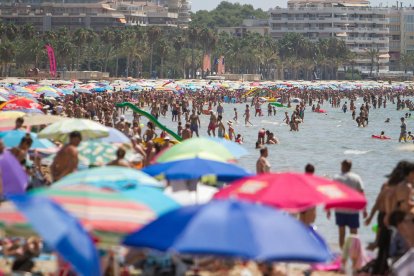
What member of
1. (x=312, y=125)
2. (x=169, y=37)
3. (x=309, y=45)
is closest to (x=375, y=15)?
(x=309, y=45)

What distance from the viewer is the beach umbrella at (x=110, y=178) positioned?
10.0m

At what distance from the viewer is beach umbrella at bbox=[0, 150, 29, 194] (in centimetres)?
1133

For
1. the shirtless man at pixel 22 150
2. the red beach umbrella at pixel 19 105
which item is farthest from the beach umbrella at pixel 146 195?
the red beach umbrella at pixel 19 105

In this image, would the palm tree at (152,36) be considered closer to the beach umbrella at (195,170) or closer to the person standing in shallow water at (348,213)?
the person standing in shallow water at (348,213)

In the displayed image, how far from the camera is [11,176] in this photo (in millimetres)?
11422

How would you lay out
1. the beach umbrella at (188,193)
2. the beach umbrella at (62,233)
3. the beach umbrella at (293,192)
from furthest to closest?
the beach umbrella at (188,193) → the beach umbrella at (293,192) → the beach umbrella at (62,233)

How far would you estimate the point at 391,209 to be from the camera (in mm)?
11352

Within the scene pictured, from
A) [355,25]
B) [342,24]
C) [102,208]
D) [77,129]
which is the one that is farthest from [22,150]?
[355,25]

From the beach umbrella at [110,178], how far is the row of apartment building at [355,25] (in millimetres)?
156123

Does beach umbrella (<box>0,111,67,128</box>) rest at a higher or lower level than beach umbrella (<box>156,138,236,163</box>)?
lower

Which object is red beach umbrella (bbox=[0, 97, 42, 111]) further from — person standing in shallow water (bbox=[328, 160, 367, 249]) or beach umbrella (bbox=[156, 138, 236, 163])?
person standing in shallow water (bbox=[328, 160, 367, 249])

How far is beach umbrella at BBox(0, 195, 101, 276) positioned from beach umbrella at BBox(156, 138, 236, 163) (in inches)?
183

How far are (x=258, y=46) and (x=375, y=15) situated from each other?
123ft

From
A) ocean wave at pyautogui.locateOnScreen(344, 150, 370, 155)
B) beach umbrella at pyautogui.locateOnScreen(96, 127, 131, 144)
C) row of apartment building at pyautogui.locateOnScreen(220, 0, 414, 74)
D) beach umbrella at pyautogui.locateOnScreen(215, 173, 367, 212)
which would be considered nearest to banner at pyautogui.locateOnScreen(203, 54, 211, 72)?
row of apartment building at pyautogui.locateOnScreen(220, 0, 414, 74)
